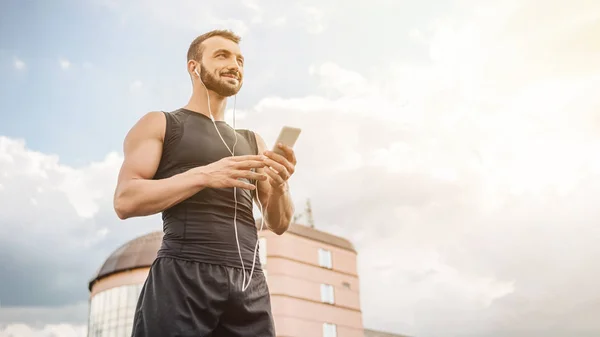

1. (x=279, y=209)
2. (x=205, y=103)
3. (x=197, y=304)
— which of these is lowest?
(x=197, y=304)

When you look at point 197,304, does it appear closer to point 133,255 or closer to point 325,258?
point 325,258

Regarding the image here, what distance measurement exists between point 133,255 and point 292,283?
38.0 ft

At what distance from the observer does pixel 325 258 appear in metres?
36.9

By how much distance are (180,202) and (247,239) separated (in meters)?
0.36

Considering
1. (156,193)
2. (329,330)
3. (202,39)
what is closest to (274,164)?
(156,193)

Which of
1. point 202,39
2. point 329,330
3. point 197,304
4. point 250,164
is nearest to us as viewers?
point 197,304

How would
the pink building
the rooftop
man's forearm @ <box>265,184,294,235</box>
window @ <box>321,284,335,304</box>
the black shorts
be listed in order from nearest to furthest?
the black shorts < man's forearm @ <box>265,184,294,235</box> < the pink building < window @ <box>321,284,335,304</box> < the rooftop

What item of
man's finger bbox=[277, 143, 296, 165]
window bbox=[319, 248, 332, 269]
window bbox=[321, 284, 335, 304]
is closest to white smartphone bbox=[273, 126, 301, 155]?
man's finger bbox=[277, 143, 296, 165]

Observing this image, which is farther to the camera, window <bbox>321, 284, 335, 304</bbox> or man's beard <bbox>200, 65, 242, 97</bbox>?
window <bbox>321, 284, 335, 304</bbox>

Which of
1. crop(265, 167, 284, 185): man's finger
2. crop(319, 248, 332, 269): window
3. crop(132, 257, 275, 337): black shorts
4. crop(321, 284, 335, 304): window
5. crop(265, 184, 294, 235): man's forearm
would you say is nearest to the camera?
crop(132, 257, 275, 337): black shorts

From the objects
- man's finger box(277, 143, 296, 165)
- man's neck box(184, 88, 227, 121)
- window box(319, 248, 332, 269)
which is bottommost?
man's finger box(277, 143, 296, 165)

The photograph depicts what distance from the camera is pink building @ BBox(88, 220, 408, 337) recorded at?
33.0 meters

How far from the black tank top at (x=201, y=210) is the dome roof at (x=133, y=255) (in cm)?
3497

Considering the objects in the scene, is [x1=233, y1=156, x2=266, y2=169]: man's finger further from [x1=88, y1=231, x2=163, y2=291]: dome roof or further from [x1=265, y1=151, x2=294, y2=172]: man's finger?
[x1=88, y1=231, x2=163, y2=291]: dome roof
